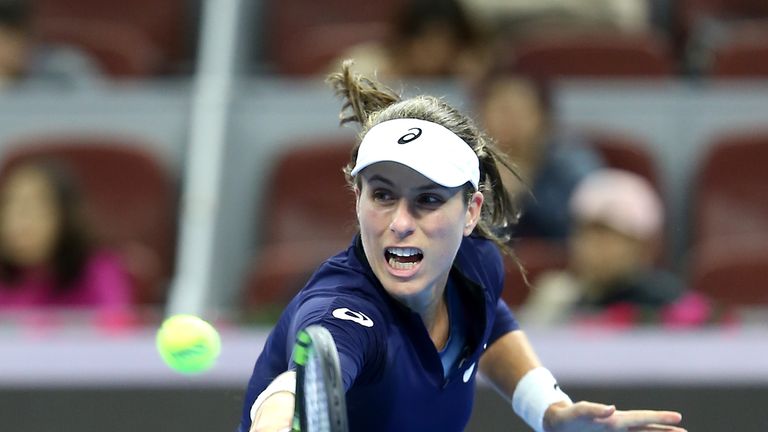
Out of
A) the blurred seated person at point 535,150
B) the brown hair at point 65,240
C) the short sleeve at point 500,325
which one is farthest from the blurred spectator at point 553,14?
the short sleeve at point 500,325

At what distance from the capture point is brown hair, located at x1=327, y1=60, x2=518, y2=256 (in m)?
2.69

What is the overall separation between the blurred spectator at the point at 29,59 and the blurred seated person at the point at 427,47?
1.25 m

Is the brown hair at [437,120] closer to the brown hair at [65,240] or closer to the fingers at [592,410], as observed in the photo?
the fingers at [592,410]

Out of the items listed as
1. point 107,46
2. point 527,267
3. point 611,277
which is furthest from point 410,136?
point 107,46

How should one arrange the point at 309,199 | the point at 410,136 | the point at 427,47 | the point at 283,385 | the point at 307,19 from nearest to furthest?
the point at 283,385
the point at 410,136
the point at 309,199
the point at 427,47
the point at 307,19

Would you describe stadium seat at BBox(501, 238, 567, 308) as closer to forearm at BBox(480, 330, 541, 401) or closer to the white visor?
forearm at BBox(480, 330, 541, 401)

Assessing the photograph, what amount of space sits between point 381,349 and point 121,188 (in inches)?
143

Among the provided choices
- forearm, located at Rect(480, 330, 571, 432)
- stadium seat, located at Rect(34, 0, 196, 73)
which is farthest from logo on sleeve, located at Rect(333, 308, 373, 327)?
stadium seat, located at Rect(34, 0, 196, 73)

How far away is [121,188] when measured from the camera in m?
5.98

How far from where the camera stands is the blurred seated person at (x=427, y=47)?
616 centimetres

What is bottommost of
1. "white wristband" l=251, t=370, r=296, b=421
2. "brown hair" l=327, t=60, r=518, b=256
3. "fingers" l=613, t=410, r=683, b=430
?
"white wristband" l=251, t=370, r=296, b=421

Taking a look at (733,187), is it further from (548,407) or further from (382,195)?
(382,195)

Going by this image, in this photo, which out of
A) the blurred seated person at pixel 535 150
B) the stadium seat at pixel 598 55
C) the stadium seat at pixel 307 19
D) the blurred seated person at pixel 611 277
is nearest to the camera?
the blurred seated person at pixel 611 277

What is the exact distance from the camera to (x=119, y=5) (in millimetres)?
7133
